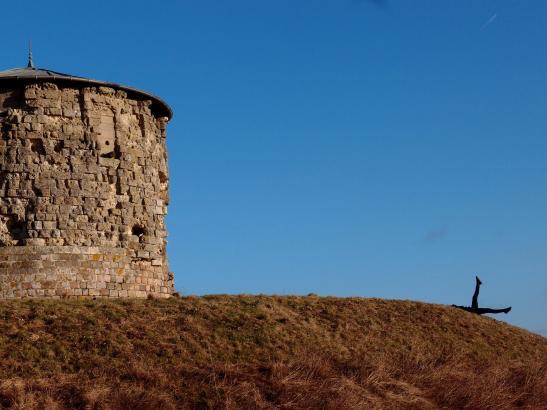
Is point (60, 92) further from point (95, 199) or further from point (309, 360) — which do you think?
point (309, 360)

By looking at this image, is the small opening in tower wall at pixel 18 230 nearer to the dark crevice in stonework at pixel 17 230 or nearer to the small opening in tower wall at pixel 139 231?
the dark crevice in stonework at pixel 17 230

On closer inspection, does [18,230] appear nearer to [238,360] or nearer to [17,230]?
[17,230]

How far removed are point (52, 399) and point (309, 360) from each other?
5.08m

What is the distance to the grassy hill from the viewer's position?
48.1 ft

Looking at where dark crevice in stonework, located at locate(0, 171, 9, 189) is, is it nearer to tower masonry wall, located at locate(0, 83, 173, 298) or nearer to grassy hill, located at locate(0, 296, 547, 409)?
tower masonry wall, located at locate(0, 83, 173, 298)

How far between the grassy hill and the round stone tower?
5.18ft

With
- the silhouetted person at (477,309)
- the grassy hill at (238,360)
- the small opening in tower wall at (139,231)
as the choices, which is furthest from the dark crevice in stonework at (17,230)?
the silhouetted person at (477,309)

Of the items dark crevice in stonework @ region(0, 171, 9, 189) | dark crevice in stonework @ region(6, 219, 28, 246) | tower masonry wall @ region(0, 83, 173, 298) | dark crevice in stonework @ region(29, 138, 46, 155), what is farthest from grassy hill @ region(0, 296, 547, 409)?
dark crevice in stonework @ region(29, 138, 46, 155)

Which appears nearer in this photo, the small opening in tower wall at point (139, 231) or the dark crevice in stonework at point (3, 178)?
the dark crevice in stonework at point (3, 178)

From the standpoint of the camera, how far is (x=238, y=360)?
1769 centimetres

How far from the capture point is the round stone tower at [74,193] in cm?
2144

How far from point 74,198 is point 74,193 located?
0.45ft

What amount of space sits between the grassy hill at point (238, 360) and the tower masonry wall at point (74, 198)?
1552mm

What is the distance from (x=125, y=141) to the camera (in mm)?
23203
